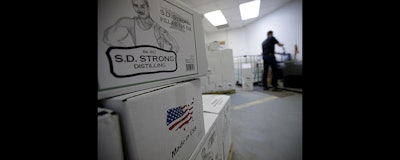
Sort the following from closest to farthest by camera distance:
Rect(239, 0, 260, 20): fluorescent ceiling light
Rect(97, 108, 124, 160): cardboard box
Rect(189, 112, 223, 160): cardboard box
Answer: Rect(97, 108, 124, 160): cardboard box → Rect(189, 112, 223, 160): cardboard box → Rect(239, 0, 260, 20): fluorescent ceiling light

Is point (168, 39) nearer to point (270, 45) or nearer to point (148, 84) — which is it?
point (148, 84)

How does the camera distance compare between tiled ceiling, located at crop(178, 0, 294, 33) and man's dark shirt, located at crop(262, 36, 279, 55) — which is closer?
tiled ceiling, located at crop(178, 0, 294, 33)

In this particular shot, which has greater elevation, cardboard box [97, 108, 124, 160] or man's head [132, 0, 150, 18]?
man's head [132, 0, 150, 18]

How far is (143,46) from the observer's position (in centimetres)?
35

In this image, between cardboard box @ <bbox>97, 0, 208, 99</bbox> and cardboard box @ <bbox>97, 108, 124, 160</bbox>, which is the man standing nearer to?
cardboard box @ <bbox>97, 0, 208, 99</bbox>

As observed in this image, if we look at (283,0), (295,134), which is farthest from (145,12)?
(283,0)

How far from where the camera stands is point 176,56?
0.46 meters

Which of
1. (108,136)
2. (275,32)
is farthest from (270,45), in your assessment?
(108,136)

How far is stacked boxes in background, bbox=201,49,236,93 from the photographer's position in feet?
9.58

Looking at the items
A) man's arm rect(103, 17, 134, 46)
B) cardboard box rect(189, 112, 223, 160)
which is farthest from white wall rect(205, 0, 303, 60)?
man's arm rect(103, 17, 134, 46)
